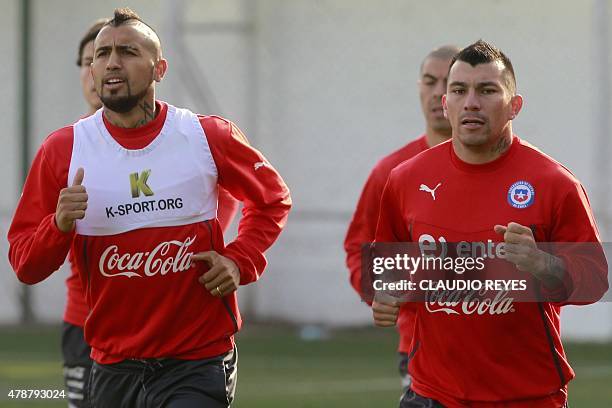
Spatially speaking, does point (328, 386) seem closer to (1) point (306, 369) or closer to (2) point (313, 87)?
(1) point (306, 369)

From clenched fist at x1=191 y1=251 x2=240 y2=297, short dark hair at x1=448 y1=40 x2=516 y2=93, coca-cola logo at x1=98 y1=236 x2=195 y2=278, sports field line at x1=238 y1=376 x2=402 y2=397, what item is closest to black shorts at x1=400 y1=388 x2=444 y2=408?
clenched fist at x1=191 y1=251 x2=240 y2=297

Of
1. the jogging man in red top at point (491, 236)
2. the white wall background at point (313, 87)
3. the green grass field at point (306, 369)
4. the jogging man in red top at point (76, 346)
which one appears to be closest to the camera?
the jogging man in red top at point (491, 236)

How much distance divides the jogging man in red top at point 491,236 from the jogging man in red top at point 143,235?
0.75 m

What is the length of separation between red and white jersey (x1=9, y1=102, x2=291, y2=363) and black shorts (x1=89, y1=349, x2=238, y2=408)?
0.05 m

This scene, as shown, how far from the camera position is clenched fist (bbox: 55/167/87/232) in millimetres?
5496

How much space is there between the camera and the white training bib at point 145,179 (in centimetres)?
580

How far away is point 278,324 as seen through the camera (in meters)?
16.6

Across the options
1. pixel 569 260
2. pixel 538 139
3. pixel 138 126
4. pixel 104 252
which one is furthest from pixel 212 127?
pixel 538 139

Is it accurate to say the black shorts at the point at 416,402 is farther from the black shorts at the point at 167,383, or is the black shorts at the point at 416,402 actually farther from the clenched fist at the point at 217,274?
the clenched fist at the point at 217,274

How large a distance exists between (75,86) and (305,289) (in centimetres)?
407

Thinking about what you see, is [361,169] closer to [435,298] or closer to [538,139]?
[538,139]

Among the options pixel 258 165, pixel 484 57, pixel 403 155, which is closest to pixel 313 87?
pixel 403 155

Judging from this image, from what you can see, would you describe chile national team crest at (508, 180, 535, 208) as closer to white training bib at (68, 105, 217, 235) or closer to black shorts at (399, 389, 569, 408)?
black shorts at (399, 389, 569, 408)

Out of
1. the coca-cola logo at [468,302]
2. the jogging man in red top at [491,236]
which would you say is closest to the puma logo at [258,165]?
the jogging man in red top at [491,236]
